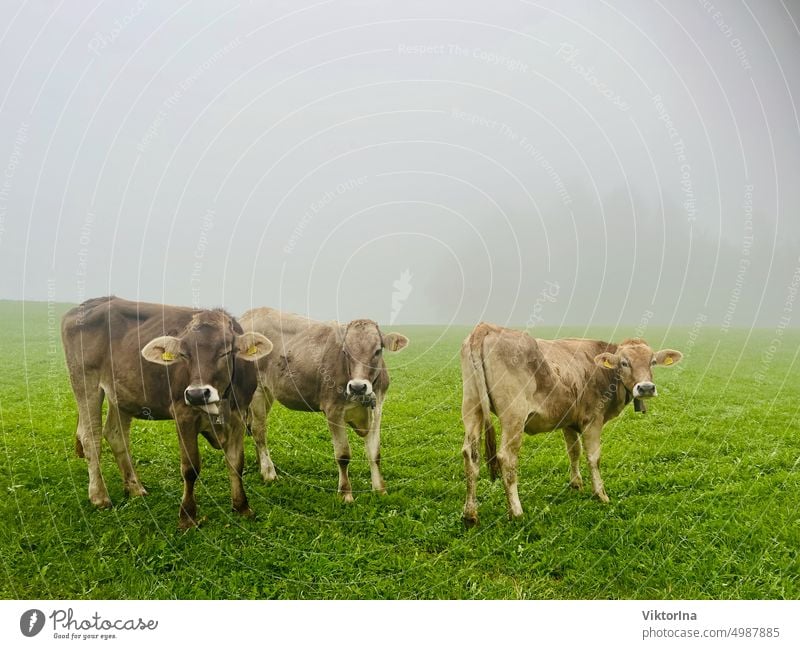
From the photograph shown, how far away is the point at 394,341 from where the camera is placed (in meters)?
5.08

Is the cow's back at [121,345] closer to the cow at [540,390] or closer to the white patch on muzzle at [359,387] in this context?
the white patch on muzzle at [359,387]

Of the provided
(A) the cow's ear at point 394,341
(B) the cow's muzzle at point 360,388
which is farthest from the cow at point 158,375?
(A) the cow's ear at point 394,341

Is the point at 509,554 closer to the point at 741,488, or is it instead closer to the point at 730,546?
the point at 730,546

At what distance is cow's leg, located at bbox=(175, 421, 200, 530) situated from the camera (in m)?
4.49

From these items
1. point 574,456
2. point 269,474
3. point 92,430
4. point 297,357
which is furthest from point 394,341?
point 92,430

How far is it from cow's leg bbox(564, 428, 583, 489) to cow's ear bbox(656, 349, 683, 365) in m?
0.97

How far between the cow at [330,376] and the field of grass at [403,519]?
0.37m

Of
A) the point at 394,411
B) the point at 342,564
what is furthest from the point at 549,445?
the point at 342,564

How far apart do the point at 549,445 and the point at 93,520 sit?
167 inches

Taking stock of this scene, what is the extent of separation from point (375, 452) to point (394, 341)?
101cm

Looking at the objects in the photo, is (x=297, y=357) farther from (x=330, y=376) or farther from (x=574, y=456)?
(x=574, y=456)

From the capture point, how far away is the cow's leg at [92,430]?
478 centimetres

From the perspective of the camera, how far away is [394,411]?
660 cm

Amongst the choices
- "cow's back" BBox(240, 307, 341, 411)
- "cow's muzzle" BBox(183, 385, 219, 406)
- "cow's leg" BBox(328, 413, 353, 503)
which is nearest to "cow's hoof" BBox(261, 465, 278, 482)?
"cow's back" BBox(240, 307, 341, 411)
